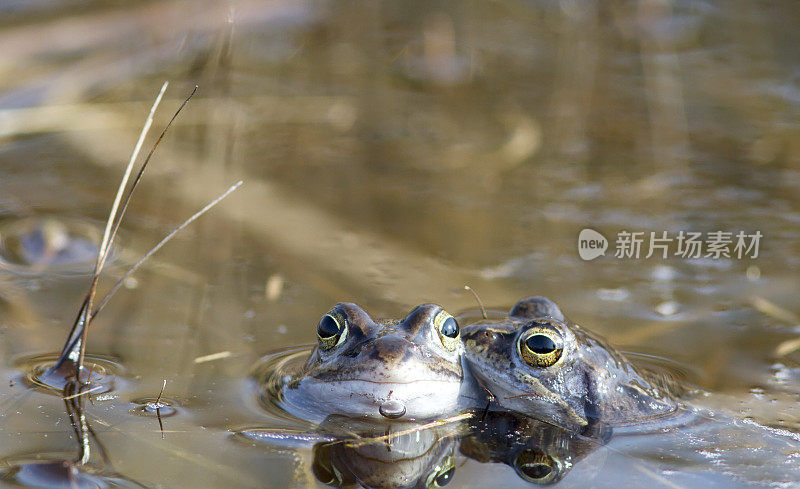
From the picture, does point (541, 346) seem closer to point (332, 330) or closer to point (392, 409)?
point (392, 409)

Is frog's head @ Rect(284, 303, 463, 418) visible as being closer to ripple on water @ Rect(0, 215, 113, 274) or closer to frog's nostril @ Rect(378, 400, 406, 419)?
frog's nostril @ Rect(378, 400, 406, 419)

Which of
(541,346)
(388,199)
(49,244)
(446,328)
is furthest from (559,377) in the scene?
(49,244)

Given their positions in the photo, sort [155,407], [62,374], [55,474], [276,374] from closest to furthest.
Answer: [55,474], [155,407], [62,374], [276,374]

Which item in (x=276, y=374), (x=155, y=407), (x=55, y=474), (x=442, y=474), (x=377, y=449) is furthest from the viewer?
(x=276, y=374)

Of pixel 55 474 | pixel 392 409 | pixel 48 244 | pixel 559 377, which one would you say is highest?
pixel 48 244

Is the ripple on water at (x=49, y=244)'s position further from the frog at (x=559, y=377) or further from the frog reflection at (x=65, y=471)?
the frog at (x=559, y=377)

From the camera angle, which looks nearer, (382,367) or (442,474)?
(442,474)

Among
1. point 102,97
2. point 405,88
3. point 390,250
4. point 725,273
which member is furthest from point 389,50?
point 725,273

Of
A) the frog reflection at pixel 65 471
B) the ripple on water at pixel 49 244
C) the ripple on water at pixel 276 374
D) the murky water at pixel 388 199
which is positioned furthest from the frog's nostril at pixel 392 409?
the ripple on water at pixel 49 244
